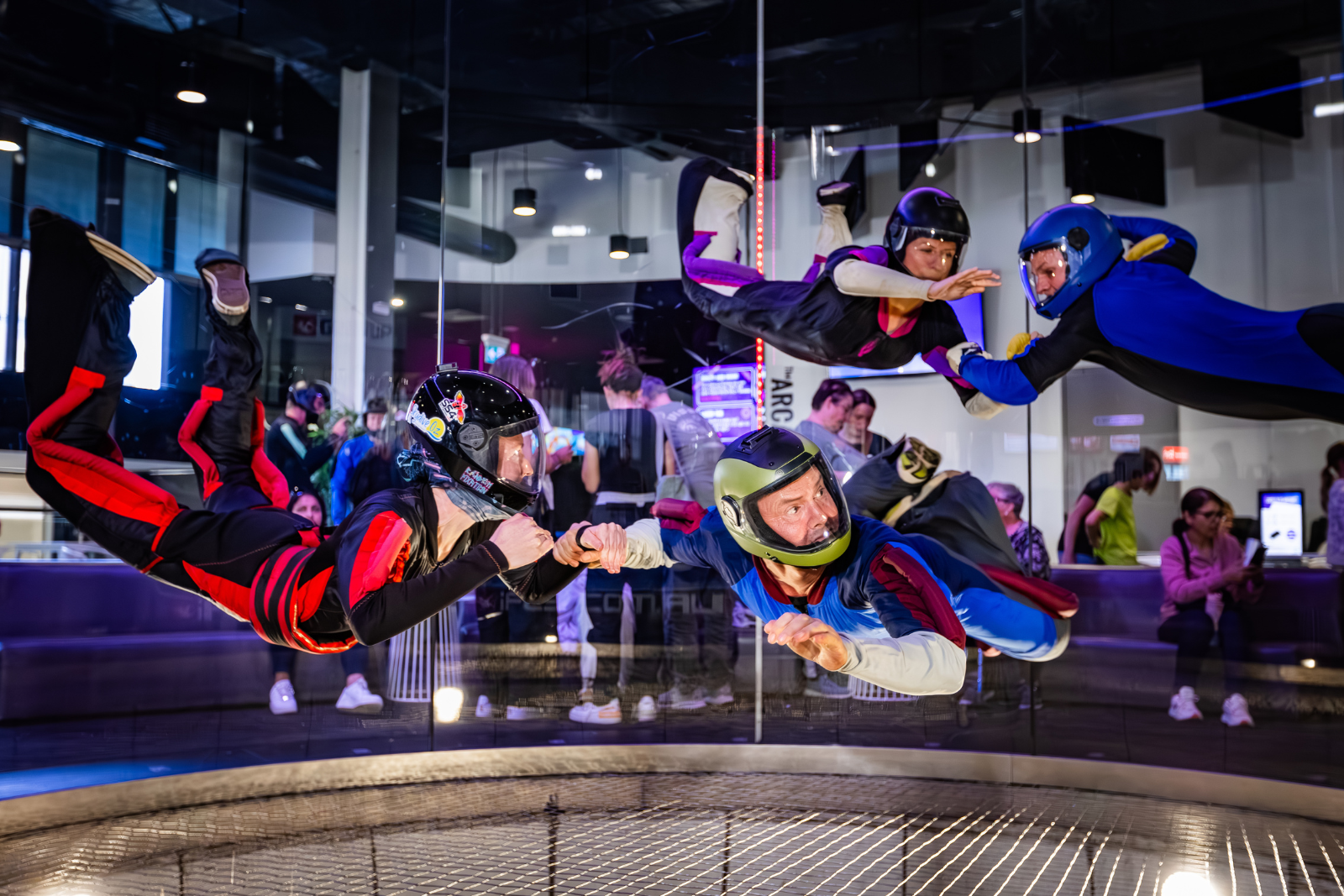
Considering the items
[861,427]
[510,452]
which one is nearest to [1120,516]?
[861,427]

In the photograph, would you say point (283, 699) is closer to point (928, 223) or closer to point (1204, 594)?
point (928, 223)

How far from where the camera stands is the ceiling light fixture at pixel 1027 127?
7.40 m

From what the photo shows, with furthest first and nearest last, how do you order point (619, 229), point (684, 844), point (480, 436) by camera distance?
point (619, 229) < point (684, 844) < point (480, 436)

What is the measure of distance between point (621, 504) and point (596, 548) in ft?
11.3

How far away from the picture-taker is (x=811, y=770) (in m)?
6.73

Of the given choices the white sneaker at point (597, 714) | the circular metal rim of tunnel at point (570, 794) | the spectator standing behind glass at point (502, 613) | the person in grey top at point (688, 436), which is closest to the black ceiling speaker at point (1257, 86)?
the person in grey top at point (688, 436)

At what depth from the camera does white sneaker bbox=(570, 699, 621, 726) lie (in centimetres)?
714

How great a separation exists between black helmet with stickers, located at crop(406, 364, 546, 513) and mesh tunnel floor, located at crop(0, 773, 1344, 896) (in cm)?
166

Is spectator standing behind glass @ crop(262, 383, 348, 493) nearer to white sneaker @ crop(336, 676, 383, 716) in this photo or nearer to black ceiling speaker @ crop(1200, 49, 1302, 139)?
white sneaker @ crop(336, 676, 383, 716)

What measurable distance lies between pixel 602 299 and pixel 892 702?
10.9ft

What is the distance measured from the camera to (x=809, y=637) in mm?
2492

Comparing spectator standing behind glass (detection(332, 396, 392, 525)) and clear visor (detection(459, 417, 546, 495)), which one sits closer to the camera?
clear visor (detection(459, 417, 546, 495))

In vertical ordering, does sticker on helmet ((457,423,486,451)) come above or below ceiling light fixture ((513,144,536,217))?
below

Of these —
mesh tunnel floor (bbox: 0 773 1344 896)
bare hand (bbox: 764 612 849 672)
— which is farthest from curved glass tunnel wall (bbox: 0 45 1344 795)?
bare hand (bbox: 764 612 849 672)
